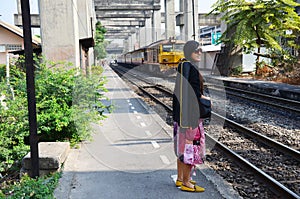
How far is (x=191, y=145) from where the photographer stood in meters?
4.32

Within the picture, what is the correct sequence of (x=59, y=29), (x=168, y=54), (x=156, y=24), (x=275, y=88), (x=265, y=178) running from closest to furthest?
(x=265, y=178) → (x=59, y=29) → (x=275, y=88) → (x=168, y=54) → (x=156, y=24)

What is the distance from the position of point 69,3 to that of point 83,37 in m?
4.95

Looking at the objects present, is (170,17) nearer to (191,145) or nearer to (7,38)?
(7,38)

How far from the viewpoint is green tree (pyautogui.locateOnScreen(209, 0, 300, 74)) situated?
19.8 metres

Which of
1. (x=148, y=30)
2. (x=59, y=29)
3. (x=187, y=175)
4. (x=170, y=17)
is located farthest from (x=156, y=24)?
(x=187, y=175)

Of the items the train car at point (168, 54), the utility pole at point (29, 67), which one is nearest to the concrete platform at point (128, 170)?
the utility pole at point (29, 67)

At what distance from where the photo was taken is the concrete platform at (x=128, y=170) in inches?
177

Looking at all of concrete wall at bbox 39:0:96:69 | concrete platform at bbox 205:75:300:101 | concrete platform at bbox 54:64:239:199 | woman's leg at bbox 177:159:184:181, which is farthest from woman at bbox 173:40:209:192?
concrete platform at bbox 205:75:300:101

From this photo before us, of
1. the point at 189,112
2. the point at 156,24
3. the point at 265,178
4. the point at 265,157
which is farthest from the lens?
the point at 156,24

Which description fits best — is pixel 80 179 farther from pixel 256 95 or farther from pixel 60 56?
pixel 256 95

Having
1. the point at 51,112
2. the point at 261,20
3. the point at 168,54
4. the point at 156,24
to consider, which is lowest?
the point at 51,112

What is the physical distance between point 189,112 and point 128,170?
171 centimetres

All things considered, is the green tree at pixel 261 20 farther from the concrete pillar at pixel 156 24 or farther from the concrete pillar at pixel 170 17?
the concrete pillar at pixel 156 24

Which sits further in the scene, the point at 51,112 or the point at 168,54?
the point at 168,54
